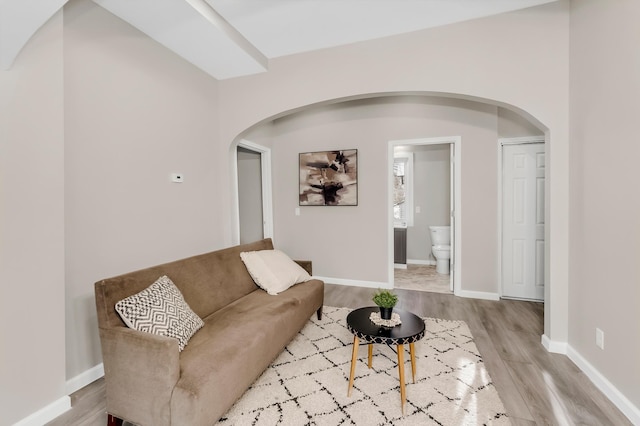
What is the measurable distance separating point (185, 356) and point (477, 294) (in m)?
3.46

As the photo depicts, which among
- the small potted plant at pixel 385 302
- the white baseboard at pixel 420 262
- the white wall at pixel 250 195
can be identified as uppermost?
the white wall at pixel 250 195

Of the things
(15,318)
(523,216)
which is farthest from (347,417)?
(523,216)

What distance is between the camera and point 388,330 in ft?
5.74

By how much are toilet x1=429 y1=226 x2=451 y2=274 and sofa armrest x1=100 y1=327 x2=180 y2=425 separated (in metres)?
4.47

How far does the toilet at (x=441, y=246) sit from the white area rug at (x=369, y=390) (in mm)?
2598

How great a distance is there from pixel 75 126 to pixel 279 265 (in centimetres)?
187

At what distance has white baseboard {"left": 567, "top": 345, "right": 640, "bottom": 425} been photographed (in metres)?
1.55

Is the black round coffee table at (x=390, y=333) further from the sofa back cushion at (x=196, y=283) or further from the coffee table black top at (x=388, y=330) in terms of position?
the sofa back cushion at (x=196, y=283)

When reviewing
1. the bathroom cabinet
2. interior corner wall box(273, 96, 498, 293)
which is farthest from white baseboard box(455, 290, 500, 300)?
the bathroom cabinet

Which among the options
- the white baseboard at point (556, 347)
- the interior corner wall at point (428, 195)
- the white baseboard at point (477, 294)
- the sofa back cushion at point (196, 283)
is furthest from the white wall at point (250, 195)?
the white baseboard at point (556, 347)

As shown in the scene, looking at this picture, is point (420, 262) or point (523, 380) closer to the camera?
point (523, 380)

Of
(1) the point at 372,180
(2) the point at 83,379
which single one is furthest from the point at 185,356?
(1) the point at 372,180

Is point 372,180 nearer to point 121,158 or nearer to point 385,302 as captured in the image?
point 385,302

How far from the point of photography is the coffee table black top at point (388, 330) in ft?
5.37
